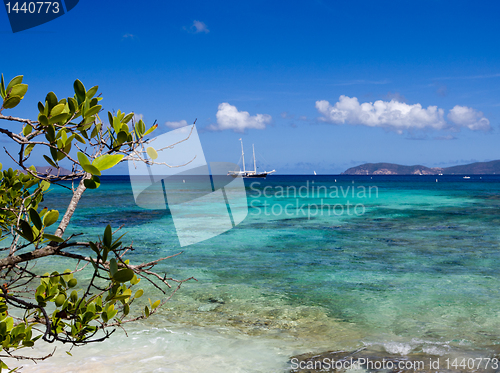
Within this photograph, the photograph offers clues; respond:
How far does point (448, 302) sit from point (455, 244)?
5.80m

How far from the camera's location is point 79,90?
146cm

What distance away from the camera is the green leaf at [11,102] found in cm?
136

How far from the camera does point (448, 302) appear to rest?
20.3ft

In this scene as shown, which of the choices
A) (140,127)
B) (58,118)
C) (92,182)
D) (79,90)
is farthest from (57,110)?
(140,127)

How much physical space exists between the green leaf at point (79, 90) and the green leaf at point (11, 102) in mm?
198

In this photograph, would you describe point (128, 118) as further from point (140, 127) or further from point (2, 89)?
point (2, 89)

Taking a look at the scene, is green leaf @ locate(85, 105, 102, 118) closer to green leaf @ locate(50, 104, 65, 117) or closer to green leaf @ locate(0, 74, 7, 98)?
green leaf @ locate(50, 104, 65, 117)

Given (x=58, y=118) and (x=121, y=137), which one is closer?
(x=58, y=118)

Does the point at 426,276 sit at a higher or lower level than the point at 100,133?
lower

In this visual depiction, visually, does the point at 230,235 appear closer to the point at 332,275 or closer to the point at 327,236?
the point at 327,236

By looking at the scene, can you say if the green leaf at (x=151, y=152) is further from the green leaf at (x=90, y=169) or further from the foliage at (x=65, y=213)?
the green leaf at (x=90, y=169)

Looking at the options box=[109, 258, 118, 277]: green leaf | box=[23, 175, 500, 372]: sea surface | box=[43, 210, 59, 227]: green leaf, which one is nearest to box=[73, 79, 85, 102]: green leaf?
box=[43, 210, 59, 227]: green leaf

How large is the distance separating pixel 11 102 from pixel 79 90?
234mm

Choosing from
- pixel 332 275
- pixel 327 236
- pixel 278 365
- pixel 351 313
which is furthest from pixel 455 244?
pixel 278 365
